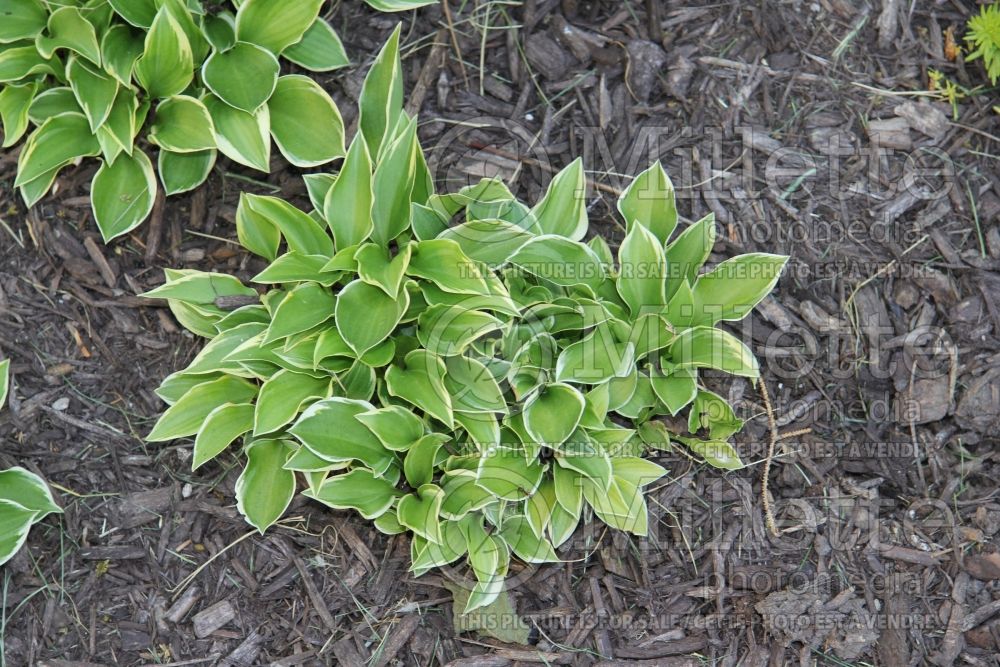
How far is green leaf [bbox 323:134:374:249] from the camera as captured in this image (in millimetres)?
2383

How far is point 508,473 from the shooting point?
2453mm

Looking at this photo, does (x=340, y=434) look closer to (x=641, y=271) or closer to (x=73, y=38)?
(x=641, y=271)

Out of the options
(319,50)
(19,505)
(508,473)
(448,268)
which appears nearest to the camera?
(448,268)

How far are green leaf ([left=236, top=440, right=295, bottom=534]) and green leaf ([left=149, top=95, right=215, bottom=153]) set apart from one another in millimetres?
916

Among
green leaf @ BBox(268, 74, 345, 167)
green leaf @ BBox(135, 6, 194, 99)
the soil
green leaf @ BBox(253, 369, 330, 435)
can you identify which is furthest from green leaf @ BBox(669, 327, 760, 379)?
green leaf @ BBox(135, 6, 194, 99)

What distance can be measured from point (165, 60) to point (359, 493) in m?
1.38

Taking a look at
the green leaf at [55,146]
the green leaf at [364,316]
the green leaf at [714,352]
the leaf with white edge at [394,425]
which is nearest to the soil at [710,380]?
the green leaf at [55,146]

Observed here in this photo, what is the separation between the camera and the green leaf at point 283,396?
2.39 m

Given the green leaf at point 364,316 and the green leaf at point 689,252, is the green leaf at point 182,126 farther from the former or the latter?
the green leaf at point 689,252

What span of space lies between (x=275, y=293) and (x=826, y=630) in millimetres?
1935

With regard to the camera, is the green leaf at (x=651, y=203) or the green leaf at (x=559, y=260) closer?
the green leaf at (x=559, y=260)

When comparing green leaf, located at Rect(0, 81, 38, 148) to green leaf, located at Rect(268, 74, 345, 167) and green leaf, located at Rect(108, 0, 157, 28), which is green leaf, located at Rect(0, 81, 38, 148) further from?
green leaf, located at Rect(268, 74, 345, 167)

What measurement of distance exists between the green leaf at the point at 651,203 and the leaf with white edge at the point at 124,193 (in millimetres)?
1474

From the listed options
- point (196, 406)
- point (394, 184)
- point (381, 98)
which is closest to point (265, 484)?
point (196, 406)
